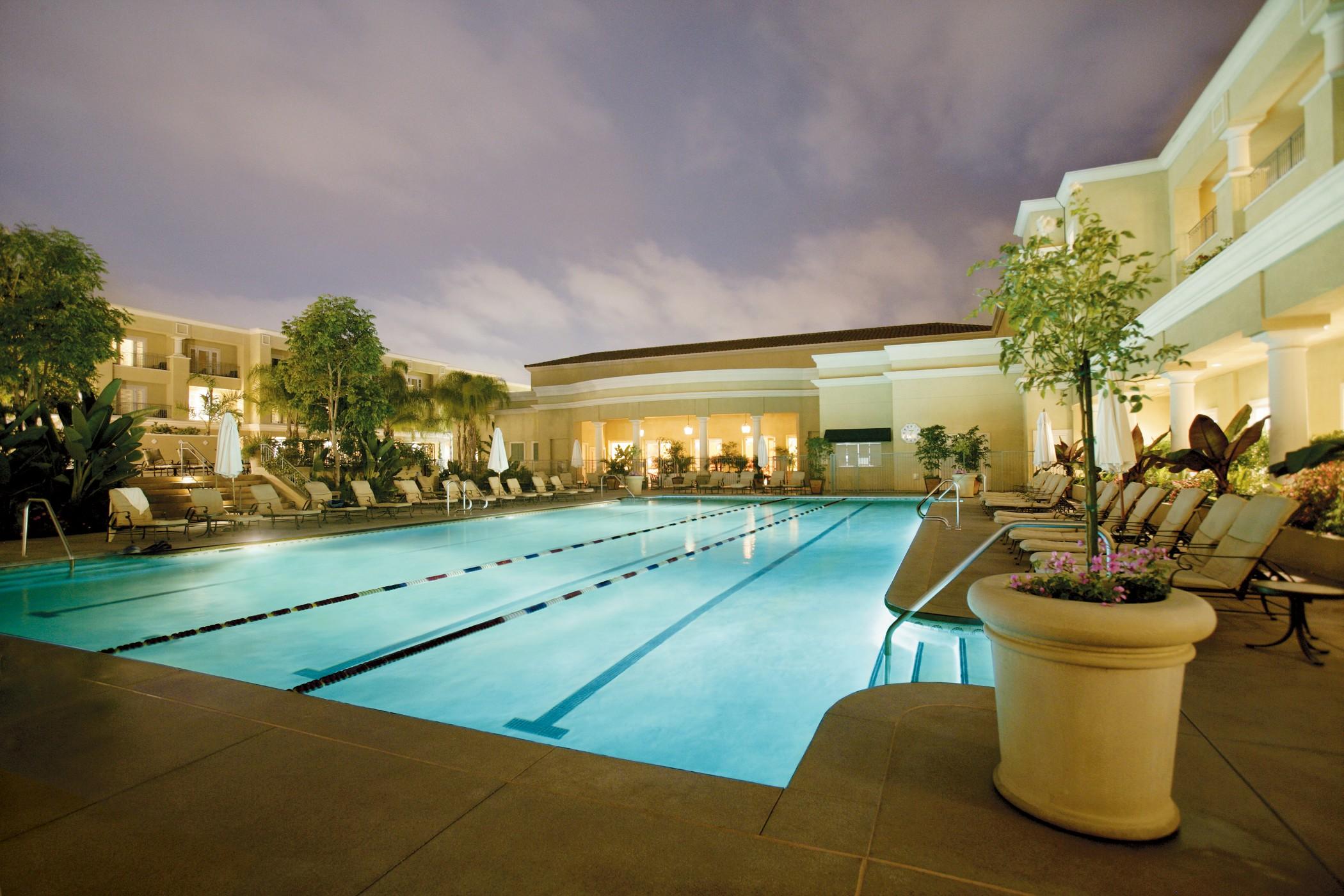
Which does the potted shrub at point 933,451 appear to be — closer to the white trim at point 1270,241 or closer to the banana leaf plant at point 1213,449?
the white trim at point 1270,241

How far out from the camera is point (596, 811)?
7.52ft

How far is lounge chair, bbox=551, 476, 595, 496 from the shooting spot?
2605 centimetres

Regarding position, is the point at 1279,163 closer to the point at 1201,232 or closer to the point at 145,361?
the point at 1201,232

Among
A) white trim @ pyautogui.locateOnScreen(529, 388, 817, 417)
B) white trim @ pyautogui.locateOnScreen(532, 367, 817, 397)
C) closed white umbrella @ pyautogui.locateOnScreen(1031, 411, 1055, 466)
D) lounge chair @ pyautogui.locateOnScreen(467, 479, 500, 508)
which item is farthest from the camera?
white trim @ pyautogui.locateOnScreen(529, 388, 817, 417)

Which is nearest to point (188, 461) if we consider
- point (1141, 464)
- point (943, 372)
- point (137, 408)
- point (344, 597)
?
point (137, 408)

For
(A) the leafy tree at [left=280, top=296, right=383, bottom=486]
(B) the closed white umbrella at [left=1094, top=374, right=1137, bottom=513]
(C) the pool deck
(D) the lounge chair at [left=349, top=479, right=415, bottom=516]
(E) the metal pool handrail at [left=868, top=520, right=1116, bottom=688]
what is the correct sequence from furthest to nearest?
(A) the leafy tree at [left=280, top=296, right=383, bottom=486] < (D) the lounge chair at [left=349, top=479, right=415, bottom=516] < (B) the closed white umbrella at [left=1094, top=374, right=1137, bottom=513] < (E) the metal pool handrail at [left=868, top=520, right=1116, bottom=688] < (C) the pool deck

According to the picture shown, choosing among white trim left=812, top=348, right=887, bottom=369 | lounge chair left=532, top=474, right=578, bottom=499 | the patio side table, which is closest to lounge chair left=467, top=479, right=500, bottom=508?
lounge chair left=532, top=474, right=578, bottom=499

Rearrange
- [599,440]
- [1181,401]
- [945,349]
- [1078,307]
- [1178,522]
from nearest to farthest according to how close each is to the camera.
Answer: [1078,307] → [1178,522] → [1181,401] → [945,349] → [599,440]

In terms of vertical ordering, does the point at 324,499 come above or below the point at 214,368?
below

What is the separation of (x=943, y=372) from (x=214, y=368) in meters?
40.5

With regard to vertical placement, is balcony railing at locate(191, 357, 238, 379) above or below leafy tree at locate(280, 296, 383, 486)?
above

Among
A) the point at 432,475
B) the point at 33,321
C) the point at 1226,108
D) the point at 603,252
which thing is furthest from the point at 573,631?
the point at 603,252

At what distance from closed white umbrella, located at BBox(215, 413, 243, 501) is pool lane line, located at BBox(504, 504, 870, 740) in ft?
39.2

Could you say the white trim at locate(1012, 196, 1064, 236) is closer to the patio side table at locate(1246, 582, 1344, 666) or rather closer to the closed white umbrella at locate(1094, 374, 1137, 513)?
the closed white umbrella at locate(1094, 374, 1137, 513)
